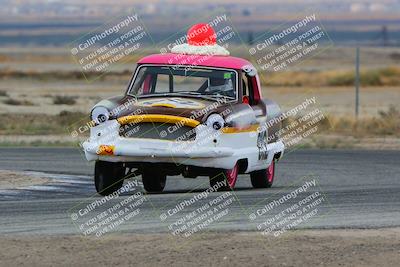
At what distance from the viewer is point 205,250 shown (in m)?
11.4

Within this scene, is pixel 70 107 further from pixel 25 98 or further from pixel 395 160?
pixel 395 160

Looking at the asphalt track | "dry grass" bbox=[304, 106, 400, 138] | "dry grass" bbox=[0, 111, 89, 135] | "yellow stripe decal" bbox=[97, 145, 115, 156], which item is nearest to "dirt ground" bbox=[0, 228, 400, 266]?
the asphalt track

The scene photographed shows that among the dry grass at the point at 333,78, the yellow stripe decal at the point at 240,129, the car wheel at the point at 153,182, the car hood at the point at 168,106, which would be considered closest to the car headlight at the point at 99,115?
the car hood at the point at 168,106

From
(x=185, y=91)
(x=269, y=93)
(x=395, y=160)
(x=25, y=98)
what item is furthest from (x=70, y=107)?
(x=185, y=91)

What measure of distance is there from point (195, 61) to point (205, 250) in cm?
630

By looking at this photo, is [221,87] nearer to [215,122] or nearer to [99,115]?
[215,122]

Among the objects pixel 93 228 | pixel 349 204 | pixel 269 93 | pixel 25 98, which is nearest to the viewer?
pixel 93 228

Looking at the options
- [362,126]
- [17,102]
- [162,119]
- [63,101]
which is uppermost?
[17,102]

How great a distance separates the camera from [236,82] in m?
17.2

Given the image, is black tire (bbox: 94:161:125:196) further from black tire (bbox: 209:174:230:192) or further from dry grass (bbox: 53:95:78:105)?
dry grass (bbox: 53:95:78:105)

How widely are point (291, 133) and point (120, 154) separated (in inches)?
575

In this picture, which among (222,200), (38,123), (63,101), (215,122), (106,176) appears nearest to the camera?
(222,200)

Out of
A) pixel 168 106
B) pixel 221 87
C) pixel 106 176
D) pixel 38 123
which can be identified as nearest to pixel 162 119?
pixel 168 106

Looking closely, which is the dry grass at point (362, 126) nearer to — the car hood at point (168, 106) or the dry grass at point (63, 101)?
the dry grass at point (63, 101)
